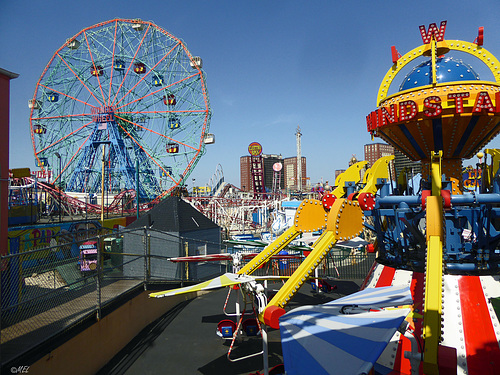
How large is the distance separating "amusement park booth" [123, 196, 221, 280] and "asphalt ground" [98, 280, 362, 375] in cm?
230

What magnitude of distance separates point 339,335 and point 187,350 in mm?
5604

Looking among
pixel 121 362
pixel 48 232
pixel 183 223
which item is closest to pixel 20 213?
pixel 48 232

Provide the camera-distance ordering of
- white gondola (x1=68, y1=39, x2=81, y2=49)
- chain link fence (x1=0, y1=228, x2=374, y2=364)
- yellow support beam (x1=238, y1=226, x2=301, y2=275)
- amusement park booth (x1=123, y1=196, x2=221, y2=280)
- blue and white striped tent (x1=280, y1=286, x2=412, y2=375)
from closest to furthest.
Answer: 1. blue and white striped tent (x1=280, y1=286, x2=412, y2=375)
2. chain link fence (x1=0, y1=228, x2=374, y2=364)
3. yellow support beam (x1=238, y1=226, x2=301, y2=275)
4. amusement park booth (x1=123, y1=196, x2=221, y2=280)
5. white gondola (x1=68, y1=39, x2=81, y2=49)

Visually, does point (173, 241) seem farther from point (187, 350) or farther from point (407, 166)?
point (407, 166)

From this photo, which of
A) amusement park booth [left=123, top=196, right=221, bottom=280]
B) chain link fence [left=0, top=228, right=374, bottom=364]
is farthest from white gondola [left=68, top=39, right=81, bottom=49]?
chain link fence [left=0, top=228, right=374, bottom=364]

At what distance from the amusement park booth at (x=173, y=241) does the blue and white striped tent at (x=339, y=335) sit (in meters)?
8.29

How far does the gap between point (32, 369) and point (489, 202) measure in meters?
7.99

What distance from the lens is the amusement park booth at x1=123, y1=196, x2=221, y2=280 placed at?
13.6m

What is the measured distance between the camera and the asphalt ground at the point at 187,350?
775cm

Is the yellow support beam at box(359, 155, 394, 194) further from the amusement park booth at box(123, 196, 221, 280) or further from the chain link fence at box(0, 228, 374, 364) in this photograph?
the amusement park booth at box(123, 196, 221, 280)

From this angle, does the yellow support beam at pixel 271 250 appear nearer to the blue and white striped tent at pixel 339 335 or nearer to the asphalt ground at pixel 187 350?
the asphalt ground at pixel 187 350

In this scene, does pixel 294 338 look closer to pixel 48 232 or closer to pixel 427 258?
pixel 427 258

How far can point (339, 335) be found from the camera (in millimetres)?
4344

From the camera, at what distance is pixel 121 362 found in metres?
7.96
